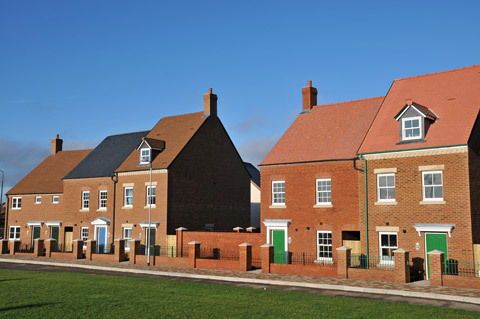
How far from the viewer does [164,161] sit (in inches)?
1474

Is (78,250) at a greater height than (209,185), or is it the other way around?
(209,185)

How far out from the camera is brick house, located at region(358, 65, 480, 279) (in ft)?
76.4

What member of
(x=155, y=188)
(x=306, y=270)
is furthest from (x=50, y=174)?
(x=306, y=270)

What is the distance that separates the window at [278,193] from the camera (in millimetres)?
30609

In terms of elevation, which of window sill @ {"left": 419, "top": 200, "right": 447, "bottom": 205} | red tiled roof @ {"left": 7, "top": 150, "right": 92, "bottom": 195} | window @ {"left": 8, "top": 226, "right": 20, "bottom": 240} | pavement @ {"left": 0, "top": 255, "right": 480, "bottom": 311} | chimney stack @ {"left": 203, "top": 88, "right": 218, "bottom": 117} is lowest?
pavement @ {"left": 0, "top": 255, "right": 480, "bottom": 311}

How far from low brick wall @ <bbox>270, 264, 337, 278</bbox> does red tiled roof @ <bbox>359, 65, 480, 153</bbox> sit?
7419mm

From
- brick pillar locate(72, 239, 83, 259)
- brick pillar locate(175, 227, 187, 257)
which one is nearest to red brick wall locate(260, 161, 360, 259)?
brick pillar locate(175, 227, 187, 257)

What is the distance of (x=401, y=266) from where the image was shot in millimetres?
21734

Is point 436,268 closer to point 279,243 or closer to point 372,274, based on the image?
point 372,274

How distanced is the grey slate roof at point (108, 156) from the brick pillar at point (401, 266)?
2609 centimetres

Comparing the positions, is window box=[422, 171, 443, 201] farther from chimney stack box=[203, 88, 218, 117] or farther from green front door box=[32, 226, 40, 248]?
green front door box=[32, 226, 40, 248]

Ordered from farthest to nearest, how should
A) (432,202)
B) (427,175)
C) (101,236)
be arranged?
1. (101,236)
2. (427,175)
3. (432,202)

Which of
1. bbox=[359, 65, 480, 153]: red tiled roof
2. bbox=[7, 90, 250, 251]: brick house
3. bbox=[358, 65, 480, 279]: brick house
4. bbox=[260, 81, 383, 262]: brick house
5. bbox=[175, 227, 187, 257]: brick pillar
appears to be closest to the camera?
bbox=[358, 65, 480, 279]: brick house

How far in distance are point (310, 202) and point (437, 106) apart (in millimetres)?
9298
